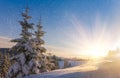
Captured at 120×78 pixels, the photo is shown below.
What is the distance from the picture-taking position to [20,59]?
75.6 ft

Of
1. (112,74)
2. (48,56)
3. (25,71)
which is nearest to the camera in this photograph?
(112,74)

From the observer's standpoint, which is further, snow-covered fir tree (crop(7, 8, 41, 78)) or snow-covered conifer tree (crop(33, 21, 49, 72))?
snow-covered conifer tree (crop(33, 21, 49, 72))

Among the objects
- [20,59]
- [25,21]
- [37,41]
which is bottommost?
[20,59]

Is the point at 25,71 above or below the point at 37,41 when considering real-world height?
below

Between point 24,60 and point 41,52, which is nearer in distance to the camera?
point 24,60

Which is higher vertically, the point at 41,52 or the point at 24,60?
the point at 41,52

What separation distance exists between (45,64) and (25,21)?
226 inches

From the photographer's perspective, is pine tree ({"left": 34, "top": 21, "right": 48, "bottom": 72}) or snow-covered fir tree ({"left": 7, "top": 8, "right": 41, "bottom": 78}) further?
pine tree ({"left": 34, "top": 21, "right": 48, "bottom": 72})

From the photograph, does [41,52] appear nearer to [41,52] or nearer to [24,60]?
[41,52]

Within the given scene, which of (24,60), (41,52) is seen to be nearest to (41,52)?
(41,52)

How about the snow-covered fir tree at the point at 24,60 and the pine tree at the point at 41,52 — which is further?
Answer: the pine tree at the point at 41,52

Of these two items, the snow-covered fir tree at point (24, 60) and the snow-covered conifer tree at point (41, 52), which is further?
the snow-covered conifer tree at point (41, 52)

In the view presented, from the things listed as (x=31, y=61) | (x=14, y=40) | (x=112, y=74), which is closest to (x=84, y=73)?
(x=112, y=74)

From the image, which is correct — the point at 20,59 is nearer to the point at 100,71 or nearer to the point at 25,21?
the point at 25,21
